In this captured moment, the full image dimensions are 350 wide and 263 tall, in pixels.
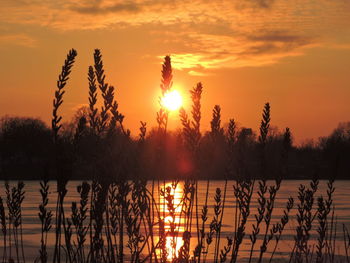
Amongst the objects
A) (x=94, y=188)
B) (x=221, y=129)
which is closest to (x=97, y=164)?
(x=94, y=188)

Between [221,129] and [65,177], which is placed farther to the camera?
[221,129]

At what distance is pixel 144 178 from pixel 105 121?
94 cm

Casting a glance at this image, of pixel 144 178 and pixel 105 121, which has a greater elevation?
pixel 105 121

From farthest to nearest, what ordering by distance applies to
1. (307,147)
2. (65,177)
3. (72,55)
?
(307,147) → (72,55) → (65,177)

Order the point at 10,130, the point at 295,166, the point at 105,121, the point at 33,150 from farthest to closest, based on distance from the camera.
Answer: the point at 295,166, the point at 10,130, the point at 33,150, the point at 105,121

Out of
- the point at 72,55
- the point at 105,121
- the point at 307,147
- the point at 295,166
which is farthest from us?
the point at 307,147

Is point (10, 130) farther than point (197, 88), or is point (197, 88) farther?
point (10, 130)

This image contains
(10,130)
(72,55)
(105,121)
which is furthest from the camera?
(10,130)

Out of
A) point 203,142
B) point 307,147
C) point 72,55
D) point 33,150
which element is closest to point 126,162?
Result: point 203,142

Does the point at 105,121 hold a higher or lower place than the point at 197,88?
lower

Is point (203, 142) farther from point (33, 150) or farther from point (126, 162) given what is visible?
point (33, 150)

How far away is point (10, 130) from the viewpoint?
393 feet

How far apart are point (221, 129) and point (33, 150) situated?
10979 cm

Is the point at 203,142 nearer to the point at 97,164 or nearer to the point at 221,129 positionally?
the point at 221,129
